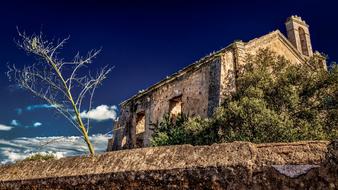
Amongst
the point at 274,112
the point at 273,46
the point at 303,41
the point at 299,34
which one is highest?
the point at 299,34

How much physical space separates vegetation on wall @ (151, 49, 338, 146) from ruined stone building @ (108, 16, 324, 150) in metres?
0.93

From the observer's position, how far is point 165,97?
16.4 meters

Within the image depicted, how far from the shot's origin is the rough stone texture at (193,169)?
6.88ft

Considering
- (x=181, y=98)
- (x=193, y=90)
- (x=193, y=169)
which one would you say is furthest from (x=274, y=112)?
(x=193, y=169)

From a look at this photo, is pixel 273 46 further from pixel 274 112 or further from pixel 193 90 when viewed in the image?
pixel 274 112

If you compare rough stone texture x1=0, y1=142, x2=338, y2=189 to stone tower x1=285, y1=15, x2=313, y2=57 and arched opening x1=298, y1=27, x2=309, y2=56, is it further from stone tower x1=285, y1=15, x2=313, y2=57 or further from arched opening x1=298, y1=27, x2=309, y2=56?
arched opening x1=298, y1=27, x2=309, y2=56

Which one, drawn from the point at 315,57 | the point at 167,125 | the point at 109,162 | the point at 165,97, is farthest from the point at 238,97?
the point at 109,162

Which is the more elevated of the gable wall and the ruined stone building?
the gable wall

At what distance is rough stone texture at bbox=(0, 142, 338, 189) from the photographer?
2098mm

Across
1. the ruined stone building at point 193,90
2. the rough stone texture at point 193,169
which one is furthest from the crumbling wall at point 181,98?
the rough stone texture at point 193,169

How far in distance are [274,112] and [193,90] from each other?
4715 millimetres

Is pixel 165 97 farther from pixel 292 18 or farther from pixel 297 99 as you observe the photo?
pixel 292 18

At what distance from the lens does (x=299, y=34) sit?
26.0 m

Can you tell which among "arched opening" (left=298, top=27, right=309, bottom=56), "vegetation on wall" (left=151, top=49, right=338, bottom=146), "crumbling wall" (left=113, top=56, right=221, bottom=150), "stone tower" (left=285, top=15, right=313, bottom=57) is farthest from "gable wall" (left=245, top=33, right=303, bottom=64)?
"arched opening" (left=298, top=27, right=309, bottom=56)
